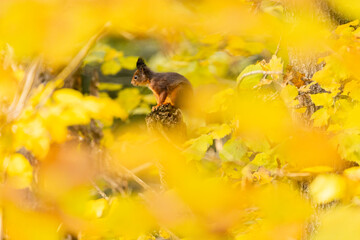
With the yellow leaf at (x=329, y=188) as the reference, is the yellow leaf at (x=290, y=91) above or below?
above

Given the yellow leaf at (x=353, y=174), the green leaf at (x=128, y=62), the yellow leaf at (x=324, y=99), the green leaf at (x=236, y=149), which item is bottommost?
the yellow leaf at (x=353, y=174)

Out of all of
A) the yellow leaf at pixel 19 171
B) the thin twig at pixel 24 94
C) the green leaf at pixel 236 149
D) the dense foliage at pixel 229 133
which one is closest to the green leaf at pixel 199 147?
the dense foliage at pixel 229 133

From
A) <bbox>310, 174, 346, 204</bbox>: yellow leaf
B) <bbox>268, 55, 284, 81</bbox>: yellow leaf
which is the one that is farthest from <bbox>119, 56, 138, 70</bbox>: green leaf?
<bbox>310, 174, 346, 204</bbox>: yellow leaf

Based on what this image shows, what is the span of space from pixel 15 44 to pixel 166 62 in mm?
1822

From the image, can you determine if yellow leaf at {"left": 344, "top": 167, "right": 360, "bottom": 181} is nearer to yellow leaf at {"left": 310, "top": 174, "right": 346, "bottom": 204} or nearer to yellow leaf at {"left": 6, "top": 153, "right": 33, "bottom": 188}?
yellow leaf at {"left": 310, "top": 174, "right": 346, "bottom": 204}

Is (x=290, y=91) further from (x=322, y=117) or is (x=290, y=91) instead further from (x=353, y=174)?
(x=353, y=174)

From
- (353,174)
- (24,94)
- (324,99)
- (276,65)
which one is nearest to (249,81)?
(276,65)

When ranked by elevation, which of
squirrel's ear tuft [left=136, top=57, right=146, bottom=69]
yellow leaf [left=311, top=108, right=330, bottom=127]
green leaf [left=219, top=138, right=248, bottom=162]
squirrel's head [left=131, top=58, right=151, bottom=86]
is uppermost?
squirrel's ear tuft [left=136, top=57, right=146, bottom=69]

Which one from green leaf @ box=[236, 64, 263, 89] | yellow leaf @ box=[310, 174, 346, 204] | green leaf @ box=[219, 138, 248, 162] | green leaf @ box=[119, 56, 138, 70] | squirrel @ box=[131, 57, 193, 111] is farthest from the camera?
green leaf @ box=[119, 56, 138, 70]

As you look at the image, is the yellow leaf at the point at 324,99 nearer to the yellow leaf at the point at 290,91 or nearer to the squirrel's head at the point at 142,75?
the yellow leaf at the point at 290,91

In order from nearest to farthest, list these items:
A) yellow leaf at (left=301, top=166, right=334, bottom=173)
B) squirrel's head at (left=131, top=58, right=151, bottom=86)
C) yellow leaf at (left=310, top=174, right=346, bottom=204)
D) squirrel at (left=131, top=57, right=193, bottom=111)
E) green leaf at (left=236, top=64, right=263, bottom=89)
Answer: yellow leaf at (left=310, top=174, right=346, bottom=204) → yellow leaf at (left=301, top=166, right=334, bottom=173) → green leaf at (left=236, top=64, right=263, bottom=89) → squirrel at (left=131, top=57, right=193, bottom=111) → squirrel's head at (left=131, top=58, right=151, bottom=86)

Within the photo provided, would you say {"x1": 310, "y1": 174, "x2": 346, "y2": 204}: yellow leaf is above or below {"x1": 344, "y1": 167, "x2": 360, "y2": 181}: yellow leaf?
below

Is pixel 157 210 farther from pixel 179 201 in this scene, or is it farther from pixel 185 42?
pixel 185 42

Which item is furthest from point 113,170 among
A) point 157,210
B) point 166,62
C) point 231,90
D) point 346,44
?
point 346,44
